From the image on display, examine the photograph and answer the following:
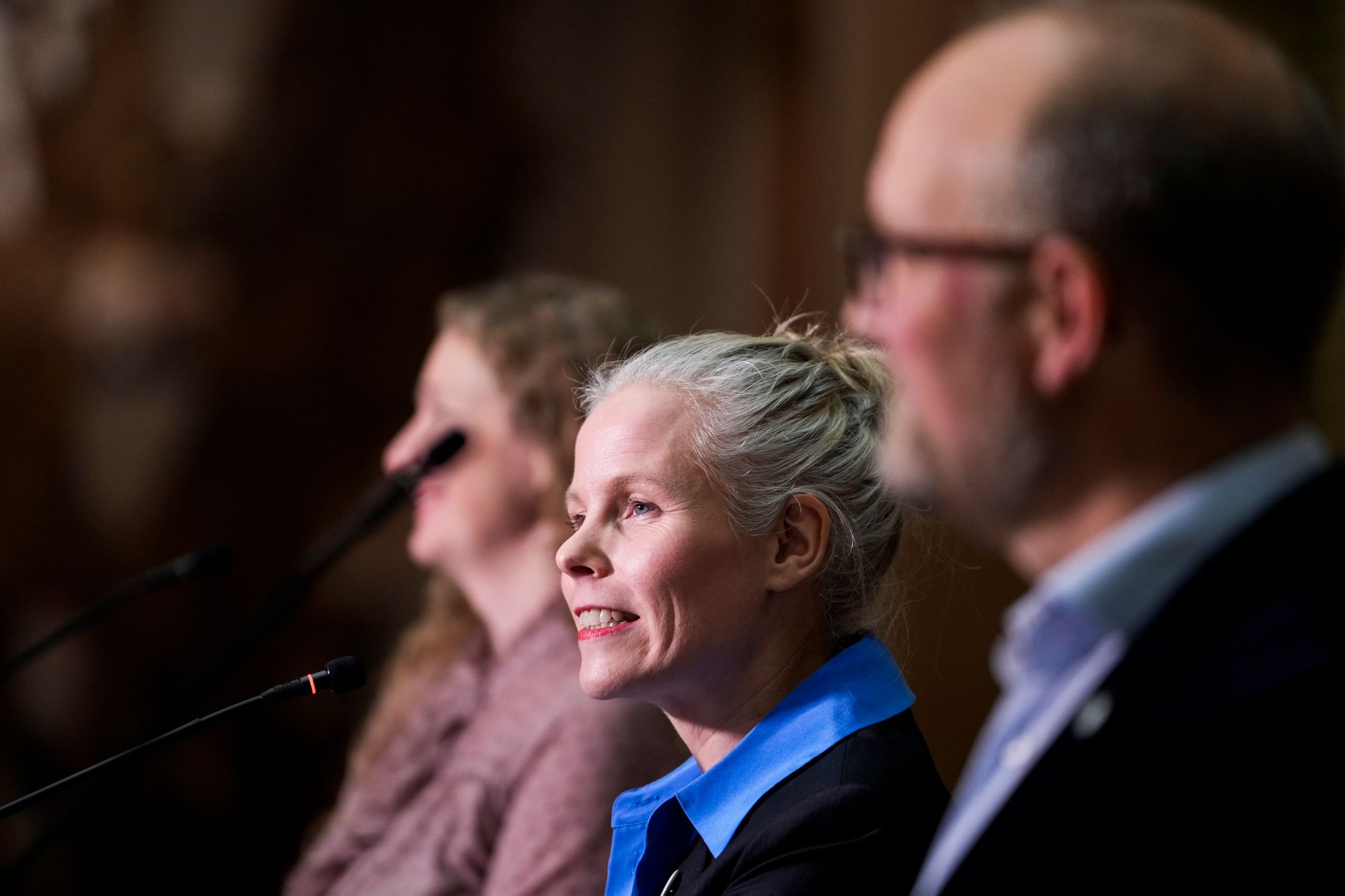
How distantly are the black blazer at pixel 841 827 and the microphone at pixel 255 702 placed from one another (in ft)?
1.55

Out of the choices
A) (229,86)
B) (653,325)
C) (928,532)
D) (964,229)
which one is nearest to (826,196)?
(653,325)

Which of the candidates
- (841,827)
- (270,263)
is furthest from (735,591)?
(270,263)

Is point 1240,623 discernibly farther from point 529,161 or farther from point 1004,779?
point 529,161

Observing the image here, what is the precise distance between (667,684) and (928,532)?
54 centimetres

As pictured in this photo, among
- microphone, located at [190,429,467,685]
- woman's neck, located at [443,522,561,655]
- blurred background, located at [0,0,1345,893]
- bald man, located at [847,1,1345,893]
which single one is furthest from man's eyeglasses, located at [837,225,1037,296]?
blurred background, located at [0,0,1345,893]

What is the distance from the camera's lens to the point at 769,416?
5.64ft

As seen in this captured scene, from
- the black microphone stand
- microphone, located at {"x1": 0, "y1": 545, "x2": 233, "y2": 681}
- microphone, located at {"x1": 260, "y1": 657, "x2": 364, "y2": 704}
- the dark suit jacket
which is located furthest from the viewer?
the black microphone stand

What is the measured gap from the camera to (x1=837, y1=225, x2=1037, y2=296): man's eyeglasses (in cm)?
101

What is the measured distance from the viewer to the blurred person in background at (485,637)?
237 centimetres

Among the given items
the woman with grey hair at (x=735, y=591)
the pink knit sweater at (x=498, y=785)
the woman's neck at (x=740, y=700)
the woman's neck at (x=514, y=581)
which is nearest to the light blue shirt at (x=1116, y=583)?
the woman with grey hair at (x=735, y=591)

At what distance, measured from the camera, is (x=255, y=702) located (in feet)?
5.17

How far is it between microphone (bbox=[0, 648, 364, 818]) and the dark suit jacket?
87 centimetres

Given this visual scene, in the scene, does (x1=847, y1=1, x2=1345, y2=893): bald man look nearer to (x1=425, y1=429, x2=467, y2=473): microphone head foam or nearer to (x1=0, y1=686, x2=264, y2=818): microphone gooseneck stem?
(x1=0, y1=686, x2=264, y2=818): microphone gooseneck stem

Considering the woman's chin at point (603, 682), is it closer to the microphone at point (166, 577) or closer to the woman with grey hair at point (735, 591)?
the woman with grey hair at point (735, 591)
